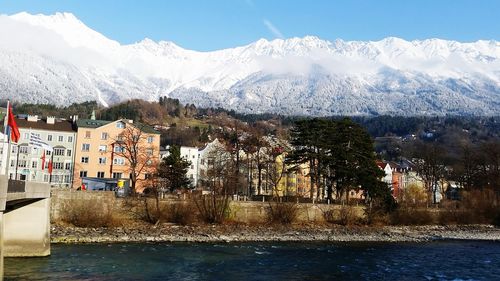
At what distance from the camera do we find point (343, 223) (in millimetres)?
69438

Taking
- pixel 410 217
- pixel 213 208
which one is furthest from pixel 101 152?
pixel 410 217

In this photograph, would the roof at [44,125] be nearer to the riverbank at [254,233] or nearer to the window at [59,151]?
the window at [59,151]

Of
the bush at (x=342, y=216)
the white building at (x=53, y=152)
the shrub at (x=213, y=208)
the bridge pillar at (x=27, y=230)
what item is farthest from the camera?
the white building at (x=53, y=152)

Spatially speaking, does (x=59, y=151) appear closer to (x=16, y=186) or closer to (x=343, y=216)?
(x=343, y=216)

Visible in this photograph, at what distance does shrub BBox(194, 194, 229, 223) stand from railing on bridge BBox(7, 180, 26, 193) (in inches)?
1448

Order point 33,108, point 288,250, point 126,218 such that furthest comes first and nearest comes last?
point 33,108, point 126,218, point 288,250

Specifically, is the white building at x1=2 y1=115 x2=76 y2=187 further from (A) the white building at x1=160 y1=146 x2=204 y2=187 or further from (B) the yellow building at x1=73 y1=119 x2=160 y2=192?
(A) the white building at x1=160 y1=146 x2=204 y2=187

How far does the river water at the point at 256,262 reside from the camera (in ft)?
104

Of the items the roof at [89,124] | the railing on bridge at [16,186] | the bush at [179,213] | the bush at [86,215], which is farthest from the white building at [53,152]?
the railing on bridge at [16,186]

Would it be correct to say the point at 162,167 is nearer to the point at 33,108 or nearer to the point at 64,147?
the point at 64,147

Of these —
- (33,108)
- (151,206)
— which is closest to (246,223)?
(151,206)

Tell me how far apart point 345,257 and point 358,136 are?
3826 cm

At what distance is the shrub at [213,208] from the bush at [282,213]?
724cm

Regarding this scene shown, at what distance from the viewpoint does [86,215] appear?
190 ft
